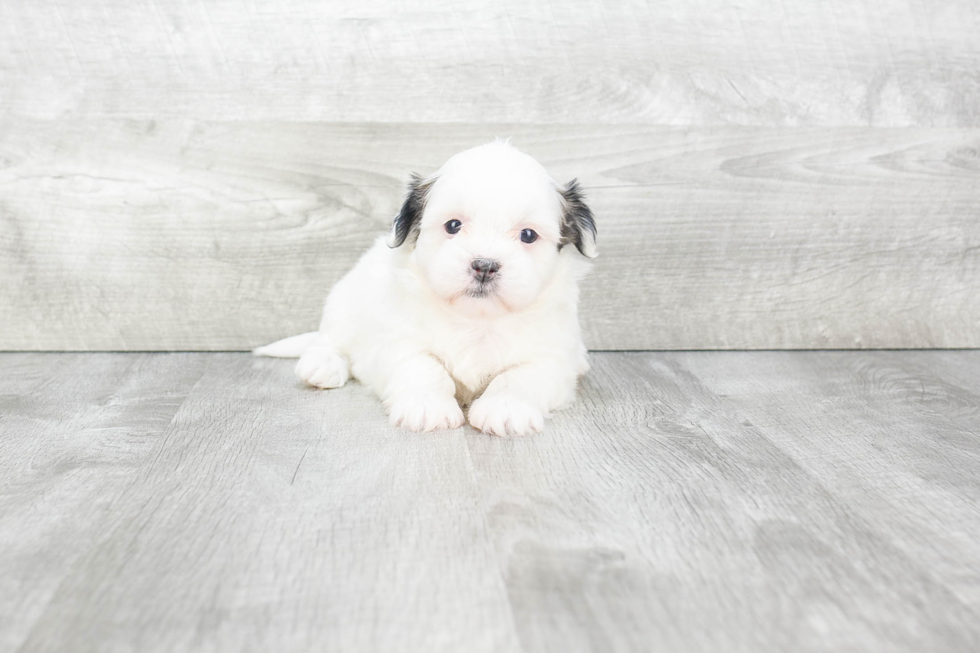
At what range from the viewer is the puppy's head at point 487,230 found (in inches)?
78.7

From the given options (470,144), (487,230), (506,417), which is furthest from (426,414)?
(470,144)

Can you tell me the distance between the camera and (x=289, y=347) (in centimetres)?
283

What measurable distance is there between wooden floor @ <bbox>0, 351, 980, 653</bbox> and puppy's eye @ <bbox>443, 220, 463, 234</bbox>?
528 millimetres

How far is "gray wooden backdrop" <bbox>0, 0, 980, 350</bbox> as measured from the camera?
2.76m

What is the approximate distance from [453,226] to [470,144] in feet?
2.68

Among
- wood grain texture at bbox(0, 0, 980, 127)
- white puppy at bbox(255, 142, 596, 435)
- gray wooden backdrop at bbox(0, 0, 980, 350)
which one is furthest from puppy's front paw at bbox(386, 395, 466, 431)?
wood grain texture at bbox(0, 0, 980, 127)

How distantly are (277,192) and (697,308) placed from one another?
61.9 inches

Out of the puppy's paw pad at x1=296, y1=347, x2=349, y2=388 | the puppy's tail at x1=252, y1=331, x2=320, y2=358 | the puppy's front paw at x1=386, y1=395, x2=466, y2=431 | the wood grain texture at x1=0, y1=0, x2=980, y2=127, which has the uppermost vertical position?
the wood grain texture at x1=0, y1=0, x2=980, y2=127

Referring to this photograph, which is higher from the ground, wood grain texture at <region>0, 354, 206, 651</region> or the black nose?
the black nose

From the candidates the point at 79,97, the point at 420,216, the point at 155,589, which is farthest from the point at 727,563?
the point at 79,97

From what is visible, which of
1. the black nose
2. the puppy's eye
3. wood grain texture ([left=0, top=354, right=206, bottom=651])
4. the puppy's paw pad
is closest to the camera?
wood grain texture ([left=0, top=354, right=206, bottom=651])

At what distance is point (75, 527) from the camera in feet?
4.72

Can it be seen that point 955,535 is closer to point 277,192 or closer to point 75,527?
point 75,527

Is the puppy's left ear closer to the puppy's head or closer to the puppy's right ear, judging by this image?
the puppy's head
